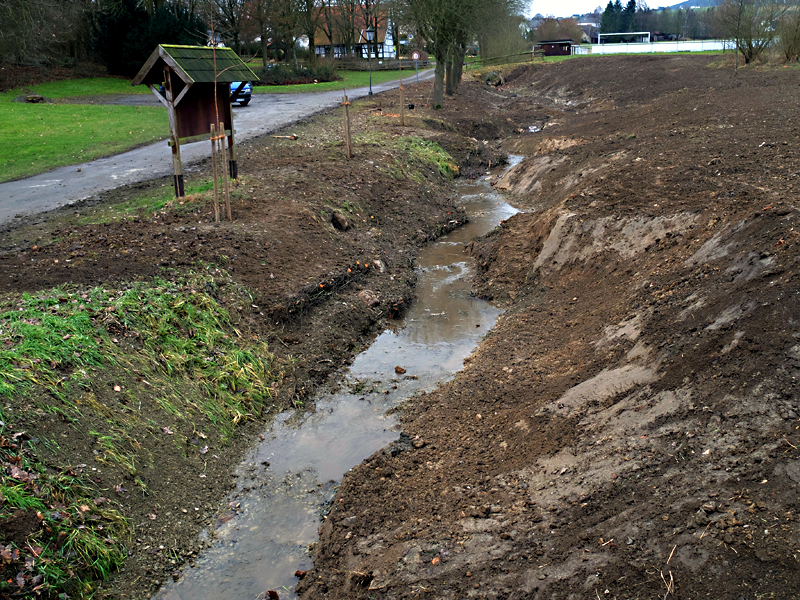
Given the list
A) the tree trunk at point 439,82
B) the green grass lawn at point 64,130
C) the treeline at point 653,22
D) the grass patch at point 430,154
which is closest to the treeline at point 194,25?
the tree trunk at point 439,82

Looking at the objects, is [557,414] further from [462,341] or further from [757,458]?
[462,341]

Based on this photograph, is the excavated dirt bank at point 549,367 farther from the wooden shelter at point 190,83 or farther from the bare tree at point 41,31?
the bare tree at point 41,31

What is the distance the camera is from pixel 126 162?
15898 mm

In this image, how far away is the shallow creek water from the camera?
552 cm

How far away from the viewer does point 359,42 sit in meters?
64.7

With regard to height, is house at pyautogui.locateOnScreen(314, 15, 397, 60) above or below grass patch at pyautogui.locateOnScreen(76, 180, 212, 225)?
above

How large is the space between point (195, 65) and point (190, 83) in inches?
22.4

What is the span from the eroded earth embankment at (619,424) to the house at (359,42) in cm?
5155

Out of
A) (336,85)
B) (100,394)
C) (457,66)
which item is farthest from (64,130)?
(457,66)

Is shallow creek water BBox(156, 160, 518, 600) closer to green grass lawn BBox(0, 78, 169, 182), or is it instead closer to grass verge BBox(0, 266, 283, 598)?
grass verge BBox(0, 266, 283, 598)

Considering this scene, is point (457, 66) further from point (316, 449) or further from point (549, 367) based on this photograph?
point (316, 449)

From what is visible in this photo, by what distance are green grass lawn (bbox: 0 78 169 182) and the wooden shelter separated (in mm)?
5666

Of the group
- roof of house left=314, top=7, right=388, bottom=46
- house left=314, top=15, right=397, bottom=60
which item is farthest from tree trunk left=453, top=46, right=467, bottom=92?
roof of house left=314, top=7, right=388, bottom=46

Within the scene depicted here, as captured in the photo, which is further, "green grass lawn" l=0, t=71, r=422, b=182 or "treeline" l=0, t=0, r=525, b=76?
"treeline" l=0, t=0, r=525, b=76
